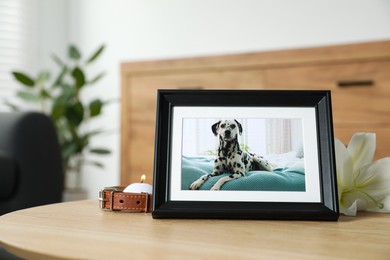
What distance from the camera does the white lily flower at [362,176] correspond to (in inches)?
34.8

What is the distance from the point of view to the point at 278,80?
219cm

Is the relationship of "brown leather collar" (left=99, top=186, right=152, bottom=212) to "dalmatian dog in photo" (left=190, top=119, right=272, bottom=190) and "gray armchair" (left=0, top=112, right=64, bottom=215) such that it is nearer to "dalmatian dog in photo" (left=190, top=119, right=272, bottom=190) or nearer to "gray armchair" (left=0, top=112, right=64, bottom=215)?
"dalmatian dog in photo" (left=190, top=119, right=272, bottom=190)

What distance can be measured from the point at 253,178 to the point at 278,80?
1410 mm

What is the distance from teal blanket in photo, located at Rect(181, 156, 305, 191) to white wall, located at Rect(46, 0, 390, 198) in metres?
1.69

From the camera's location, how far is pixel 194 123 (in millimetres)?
875

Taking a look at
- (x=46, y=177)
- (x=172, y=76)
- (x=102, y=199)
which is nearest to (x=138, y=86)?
(x=172, y=76)

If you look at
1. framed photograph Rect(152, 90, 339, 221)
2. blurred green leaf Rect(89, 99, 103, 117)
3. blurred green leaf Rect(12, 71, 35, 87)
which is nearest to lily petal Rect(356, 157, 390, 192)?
framed photograph Rect(152, 90, 339, 221)

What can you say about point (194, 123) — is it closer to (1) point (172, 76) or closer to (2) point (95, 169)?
(1) point (172, 76)

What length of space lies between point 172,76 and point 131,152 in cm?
45

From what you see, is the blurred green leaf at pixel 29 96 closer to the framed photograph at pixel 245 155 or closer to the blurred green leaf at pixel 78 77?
the blurred green leaf at pixel 78 77

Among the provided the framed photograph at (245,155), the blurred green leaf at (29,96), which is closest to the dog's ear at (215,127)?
the framed photograph at (245,155)

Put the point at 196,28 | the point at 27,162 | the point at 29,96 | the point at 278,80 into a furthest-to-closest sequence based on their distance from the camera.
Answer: the point at 196,28, the point at 29,96, the point at 278,80, the point at 27,162

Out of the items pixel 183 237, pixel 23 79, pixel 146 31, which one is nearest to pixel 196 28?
pixel 146 31

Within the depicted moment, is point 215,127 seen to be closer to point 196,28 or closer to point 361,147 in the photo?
point 361,147
